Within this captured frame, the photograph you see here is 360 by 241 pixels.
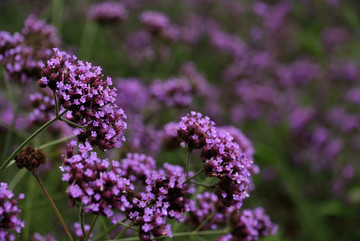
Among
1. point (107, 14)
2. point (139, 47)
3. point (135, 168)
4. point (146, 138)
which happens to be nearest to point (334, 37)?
point (139, 47)

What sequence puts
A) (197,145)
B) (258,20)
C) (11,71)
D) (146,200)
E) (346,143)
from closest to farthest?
(146,200) → (197,145) → (11,71) → (346,143) → (258,20)

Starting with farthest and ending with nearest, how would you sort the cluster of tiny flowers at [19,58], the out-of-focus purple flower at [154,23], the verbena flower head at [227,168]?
the out-of-focus purple flower at [154,23]
the cluster of tiny flowers at [19,58]
the verbena flower head at [227,168]

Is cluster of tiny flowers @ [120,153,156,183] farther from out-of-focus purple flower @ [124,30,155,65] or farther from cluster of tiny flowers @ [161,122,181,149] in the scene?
out-of-focus purple flower @ [124,30,155,65]

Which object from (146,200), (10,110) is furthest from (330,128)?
(146,200)

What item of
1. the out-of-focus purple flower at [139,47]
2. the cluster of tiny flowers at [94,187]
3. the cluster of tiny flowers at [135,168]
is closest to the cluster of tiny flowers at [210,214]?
the cluster of tiny flowers at [135,168]

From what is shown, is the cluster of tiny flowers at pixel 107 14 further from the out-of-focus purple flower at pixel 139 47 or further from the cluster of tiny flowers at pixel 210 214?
the cluster of tiny flowers at pixel 210 214

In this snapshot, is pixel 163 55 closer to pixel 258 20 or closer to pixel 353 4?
pixel 258 20

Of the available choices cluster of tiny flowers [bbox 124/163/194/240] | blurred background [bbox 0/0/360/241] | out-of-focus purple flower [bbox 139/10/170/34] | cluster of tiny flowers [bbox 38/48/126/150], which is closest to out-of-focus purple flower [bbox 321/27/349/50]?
blurred background [bbox 0/0/360/241]
